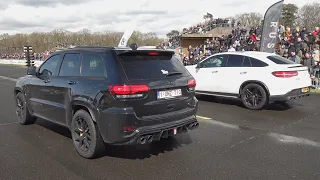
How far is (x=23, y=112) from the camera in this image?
6.61m

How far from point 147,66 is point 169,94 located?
54 cm

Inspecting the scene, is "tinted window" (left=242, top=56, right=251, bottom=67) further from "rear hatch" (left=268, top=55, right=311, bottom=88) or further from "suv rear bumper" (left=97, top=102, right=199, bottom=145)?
"suv rear bumper" (left=97, top=102, right=199, bottom=145)

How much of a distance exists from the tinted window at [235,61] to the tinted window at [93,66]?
521cm

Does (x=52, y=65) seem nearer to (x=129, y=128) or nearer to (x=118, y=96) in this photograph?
(x=118, y=96)

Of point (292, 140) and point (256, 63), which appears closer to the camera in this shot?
point (292, 140)

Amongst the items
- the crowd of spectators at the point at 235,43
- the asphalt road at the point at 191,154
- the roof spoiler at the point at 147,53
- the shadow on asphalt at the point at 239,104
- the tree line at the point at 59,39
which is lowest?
the asphalt road at the point at 191,154

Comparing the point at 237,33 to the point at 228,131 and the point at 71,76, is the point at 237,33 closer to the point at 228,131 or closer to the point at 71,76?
the point at 228,131

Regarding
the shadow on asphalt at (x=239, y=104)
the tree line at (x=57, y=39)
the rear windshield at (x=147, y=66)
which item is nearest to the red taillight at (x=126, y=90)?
the rear windshield at (x=147, y=66)

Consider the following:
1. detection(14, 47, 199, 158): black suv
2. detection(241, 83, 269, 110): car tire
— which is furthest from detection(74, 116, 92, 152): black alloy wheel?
detection(241, 83, 269, 110): car tire

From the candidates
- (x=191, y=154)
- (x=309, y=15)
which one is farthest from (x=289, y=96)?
(x=309, y=15)

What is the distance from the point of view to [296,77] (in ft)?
25.7

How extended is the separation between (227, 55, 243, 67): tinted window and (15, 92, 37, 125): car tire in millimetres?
5566

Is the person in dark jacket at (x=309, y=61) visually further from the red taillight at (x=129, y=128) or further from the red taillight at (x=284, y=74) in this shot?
the red taillight at (x=129, y=128)

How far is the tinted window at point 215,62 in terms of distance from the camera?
30.0ft
